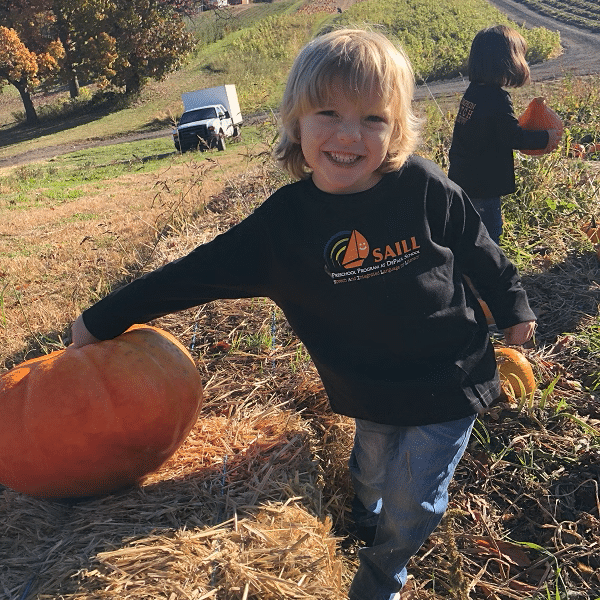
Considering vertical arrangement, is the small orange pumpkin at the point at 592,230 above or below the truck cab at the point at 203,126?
above

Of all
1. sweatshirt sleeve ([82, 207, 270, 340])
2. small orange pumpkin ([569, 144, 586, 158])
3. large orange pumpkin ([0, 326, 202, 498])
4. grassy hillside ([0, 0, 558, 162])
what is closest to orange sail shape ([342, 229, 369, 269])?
sweatshirt sleeve ([82, 207, 270, 340])

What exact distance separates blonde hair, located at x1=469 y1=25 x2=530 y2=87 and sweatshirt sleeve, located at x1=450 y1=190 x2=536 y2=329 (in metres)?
2.60

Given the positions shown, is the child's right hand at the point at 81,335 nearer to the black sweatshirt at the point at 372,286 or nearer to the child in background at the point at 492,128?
the black sweatshirt at the point at 372,286

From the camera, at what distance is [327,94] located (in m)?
2.16

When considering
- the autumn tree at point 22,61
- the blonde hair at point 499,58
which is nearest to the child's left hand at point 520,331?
the blonde hair at point 499,58

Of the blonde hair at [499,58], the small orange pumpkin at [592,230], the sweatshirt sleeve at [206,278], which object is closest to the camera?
the sweatshirt sleeve at [206,278]

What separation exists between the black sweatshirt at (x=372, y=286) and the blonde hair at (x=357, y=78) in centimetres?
12

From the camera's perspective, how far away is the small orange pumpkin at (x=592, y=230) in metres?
5.22

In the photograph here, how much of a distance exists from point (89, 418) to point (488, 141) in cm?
354

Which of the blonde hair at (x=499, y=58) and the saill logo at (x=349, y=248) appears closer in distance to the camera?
the saill logo at (x=349, y=248)

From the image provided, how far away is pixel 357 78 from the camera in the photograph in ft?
6.97

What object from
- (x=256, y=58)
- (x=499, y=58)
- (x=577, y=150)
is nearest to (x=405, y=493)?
(x=499, y=58)

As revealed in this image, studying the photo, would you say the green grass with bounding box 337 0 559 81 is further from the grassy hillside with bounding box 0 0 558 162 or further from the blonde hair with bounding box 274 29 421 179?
the blonde hair with bounding box 274 29 421 179

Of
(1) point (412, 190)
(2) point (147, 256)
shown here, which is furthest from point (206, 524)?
(2) point (147, 256)
